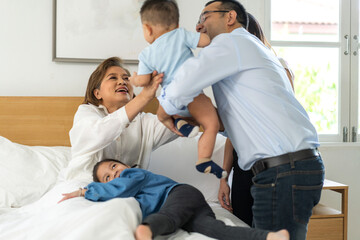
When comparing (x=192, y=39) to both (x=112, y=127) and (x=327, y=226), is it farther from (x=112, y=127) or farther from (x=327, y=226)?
(x=327, y=226)

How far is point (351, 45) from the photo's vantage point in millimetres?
3064

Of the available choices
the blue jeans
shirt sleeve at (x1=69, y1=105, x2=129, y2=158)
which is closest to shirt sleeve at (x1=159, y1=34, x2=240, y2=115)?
the blue jeans

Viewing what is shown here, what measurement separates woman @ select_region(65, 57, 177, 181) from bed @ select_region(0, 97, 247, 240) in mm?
160

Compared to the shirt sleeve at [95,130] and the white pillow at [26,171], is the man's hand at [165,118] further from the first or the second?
the white pillow at [26,171]

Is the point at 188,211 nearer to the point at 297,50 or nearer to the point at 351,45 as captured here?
the point at 297,50

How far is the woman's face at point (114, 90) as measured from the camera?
2.07 m

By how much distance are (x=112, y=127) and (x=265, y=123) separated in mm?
756

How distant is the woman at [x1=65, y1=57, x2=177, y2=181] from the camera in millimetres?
1773

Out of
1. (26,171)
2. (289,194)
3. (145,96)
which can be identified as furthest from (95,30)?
(289,194)

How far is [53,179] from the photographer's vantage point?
215cm

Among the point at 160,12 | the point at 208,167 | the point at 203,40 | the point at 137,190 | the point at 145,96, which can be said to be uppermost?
the point at 160,12

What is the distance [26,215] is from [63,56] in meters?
1.31

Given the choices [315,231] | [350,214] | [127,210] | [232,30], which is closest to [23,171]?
[127,210]

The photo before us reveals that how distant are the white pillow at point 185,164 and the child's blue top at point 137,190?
502 millimetres
